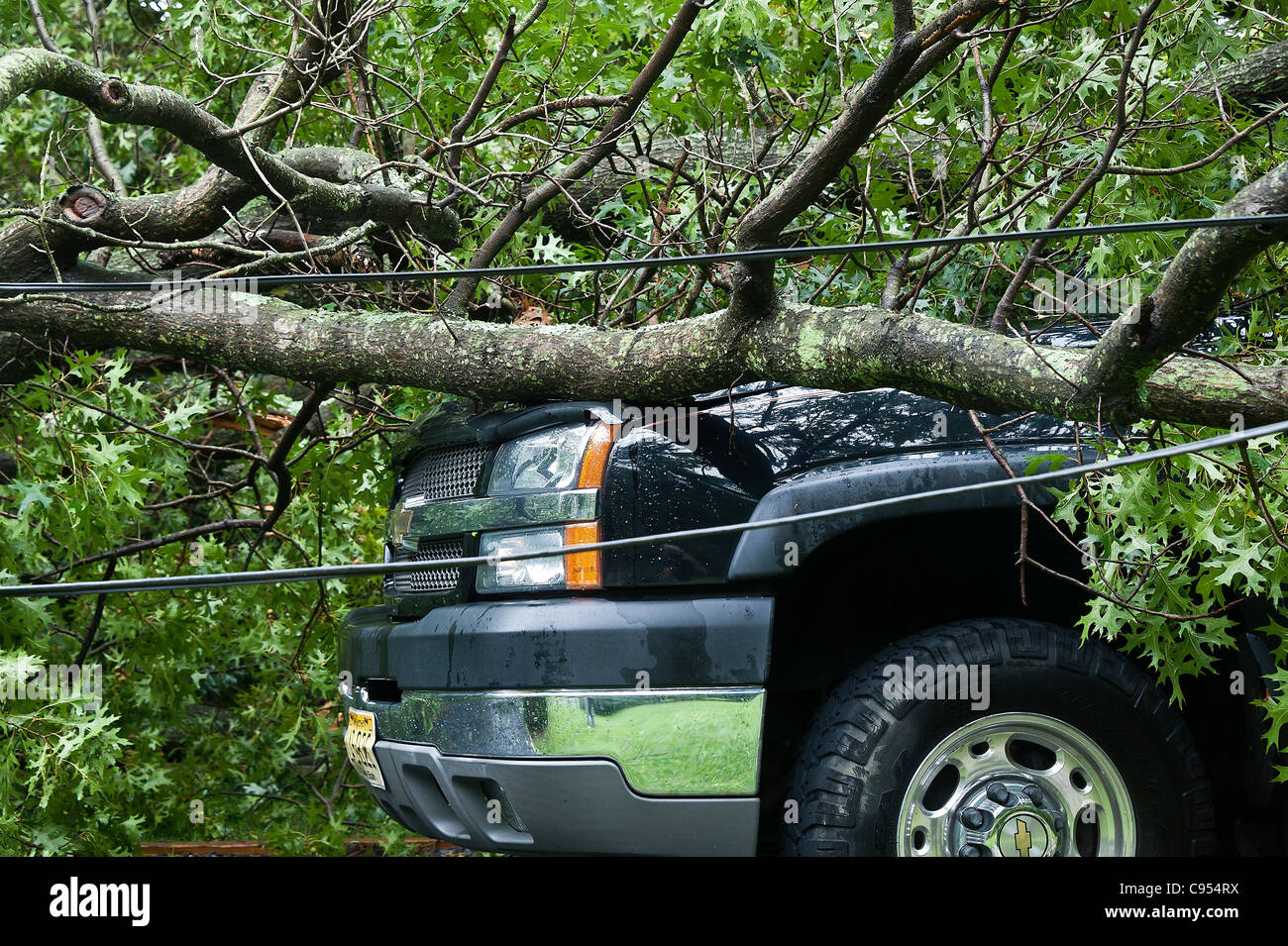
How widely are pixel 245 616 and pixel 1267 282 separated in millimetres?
4052

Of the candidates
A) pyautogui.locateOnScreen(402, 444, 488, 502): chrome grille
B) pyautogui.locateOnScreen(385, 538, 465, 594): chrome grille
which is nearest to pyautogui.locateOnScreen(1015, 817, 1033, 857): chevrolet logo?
pyautogui.locateOnScreen(385, 538, 465, 594): chrome grille

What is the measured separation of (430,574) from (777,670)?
1019 mm

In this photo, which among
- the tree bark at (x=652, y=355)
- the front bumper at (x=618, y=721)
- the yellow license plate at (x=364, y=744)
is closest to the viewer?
the tree bark at (x=652, y=355)

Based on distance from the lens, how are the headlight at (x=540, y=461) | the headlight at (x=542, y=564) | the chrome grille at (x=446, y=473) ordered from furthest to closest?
the chrome grille at (x=446, y=473)
the headlight at (x=540, y=461)
the headlight at (x=542, y=564)

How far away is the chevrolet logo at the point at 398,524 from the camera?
3.31m

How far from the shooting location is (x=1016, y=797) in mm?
2707

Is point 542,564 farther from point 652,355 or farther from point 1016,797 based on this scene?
point 1016,797
